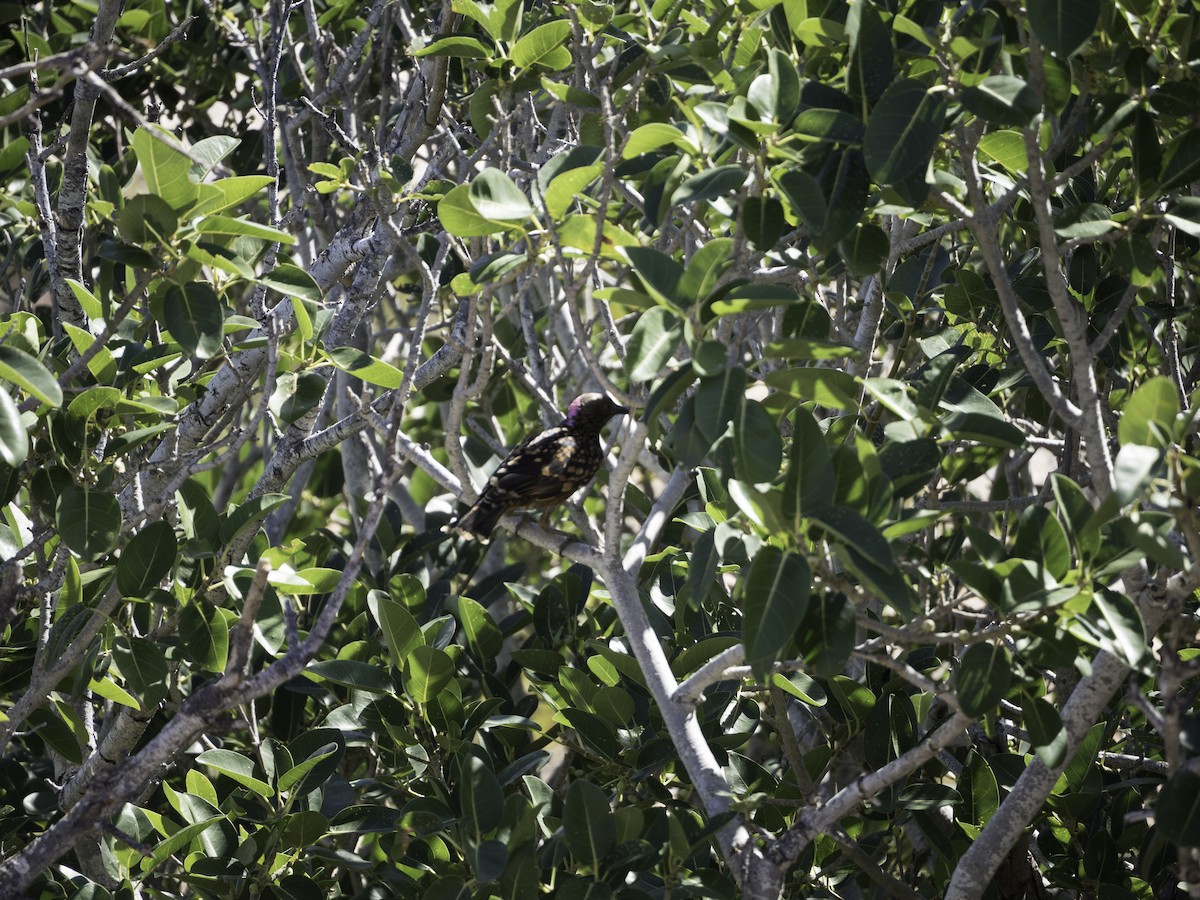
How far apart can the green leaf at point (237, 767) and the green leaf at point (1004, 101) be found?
2015 mm

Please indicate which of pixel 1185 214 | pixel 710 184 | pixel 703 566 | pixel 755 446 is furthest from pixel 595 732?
pixel 1185 214

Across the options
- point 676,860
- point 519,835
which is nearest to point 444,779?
point 519,835

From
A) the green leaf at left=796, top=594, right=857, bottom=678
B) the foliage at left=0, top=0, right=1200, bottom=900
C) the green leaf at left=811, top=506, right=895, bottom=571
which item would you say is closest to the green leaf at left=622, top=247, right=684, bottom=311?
the foliage at left=0, top=0, right=1200, bottom=900

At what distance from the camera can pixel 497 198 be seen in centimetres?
202

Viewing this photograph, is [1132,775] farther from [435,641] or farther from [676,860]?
[435,641]

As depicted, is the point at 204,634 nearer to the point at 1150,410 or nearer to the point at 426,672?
the point at 426,672

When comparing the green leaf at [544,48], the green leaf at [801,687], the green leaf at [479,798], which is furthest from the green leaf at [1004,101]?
the green leaf at [479,798]

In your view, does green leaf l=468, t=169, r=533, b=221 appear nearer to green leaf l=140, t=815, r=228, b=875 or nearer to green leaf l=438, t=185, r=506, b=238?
green leaf l=438, t=185, r=506, b=238

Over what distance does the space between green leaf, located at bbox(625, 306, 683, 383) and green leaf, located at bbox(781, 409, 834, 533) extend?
0.82 ft

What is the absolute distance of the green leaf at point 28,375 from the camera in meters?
1.93

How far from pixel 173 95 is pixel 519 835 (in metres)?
3.82

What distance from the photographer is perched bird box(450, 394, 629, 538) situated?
3289 mm

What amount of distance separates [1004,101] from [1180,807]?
1183 millimetres

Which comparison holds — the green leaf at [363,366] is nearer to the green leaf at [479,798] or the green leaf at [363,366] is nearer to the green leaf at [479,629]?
the green leaf at [479,629]
